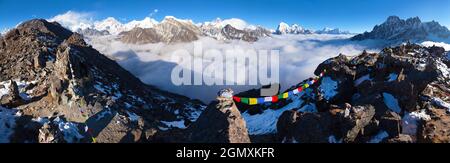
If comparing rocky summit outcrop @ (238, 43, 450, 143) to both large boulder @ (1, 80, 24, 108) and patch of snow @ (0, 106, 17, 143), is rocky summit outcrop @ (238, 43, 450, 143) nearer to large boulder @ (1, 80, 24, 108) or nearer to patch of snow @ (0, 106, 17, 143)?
patch of snow @ (0, 106, 17, 143)

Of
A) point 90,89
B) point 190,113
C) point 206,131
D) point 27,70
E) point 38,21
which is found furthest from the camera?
point 38,21

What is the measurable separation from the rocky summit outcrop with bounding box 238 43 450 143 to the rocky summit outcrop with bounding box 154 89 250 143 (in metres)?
11.1

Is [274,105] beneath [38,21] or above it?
beneath

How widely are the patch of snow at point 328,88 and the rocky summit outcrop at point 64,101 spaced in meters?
33.1

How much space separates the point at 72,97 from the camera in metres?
81.4

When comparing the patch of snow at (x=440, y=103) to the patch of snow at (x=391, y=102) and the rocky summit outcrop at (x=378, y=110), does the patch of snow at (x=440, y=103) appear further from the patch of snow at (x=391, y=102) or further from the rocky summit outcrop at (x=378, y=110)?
the patch of snow at (x=391, y=102)

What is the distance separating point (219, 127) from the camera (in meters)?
33.3

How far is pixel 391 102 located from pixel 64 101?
2485 inches

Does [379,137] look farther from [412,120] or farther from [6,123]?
[6,123]

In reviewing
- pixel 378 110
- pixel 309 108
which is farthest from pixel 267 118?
Answer: pixel 378 110

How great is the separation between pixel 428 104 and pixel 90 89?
71151 mm
